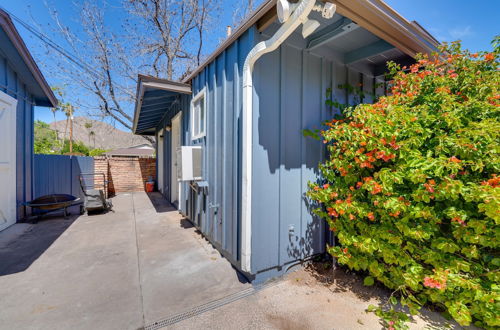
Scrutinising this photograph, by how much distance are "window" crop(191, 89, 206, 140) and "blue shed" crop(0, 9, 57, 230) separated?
3266 mm

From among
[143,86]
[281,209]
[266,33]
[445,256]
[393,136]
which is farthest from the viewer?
[143,86]

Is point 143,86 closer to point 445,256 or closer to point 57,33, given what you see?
point 445,256

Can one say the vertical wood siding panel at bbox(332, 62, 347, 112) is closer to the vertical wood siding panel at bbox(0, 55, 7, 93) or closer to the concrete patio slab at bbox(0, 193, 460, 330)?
the concrete patio slab at bbox(0, 193, 460, 330)

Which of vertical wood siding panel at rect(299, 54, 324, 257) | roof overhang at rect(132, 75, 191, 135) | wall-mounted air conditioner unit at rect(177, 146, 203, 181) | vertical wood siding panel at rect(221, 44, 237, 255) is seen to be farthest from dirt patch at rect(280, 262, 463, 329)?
roof overhang at rect(132, 75, 191, 135)

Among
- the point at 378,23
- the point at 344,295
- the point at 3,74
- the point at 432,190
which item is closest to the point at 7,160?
the point at 3,74

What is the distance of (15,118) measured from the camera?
461 centimetres

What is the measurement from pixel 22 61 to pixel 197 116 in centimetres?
388

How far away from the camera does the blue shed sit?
408cm

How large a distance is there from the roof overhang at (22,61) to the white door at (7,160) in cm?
70

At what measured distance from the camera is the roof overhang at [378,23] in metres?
2.05

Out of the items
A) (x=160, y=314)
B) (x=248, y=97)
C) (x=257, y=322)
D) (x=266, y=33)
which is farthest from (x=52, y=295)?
(x=266, y=33)

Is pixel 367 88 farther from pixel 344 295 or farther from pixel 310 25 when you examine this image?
pixel 344 295

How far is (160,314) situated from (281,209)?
66.7 inches

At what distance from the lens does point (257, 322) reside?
194 centimetres
